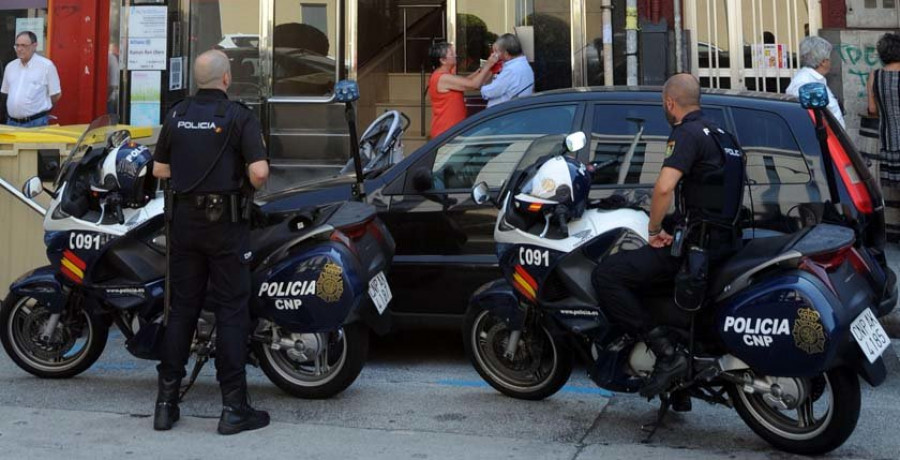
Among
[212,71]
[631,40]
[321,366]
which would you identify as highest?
[631,40]

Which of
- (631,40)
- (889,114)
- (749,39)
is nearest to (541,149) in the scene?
(889,114)

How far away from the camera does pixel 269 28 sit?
13.5 m

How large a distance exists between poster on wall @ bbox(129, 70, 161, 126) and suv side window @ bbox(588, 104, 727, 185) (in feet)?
25.5

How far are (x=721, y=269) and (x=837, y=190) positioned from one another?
1471mm

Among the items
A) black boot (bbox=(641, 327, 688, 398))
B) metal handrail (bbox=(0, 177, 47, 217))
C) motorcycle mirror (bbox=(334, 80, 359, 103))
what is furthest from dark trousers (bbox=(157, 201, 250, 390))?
metal handrail (bbox=(0, 177, 47, 217))

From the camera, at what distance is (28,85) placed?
12484 millimetres

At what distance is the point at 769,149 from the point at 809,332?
1.87m

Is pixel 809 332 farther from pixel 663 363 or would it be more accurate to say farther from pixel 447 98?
pixel 447 98

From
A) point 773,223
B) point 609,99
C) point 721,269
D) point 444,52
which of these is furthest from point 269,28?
point 721,269

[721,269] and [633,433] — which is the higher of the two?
[721,269]

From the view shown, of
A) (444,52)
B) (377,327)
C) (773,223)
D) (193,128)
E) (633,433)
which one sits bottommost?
(633,433)

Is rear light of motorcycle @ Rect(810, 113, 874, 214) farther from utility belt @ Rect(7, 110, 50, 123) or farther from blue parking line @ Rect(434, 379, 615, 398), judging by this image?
utility belt @ Rect(7, 110, 50, 123)

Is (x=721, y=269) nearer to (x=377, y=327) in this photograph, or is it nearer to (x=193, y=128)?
(x=377, y=327)

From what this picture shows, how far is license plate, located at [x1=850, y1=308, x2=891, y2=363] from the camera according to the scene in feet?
17.0
